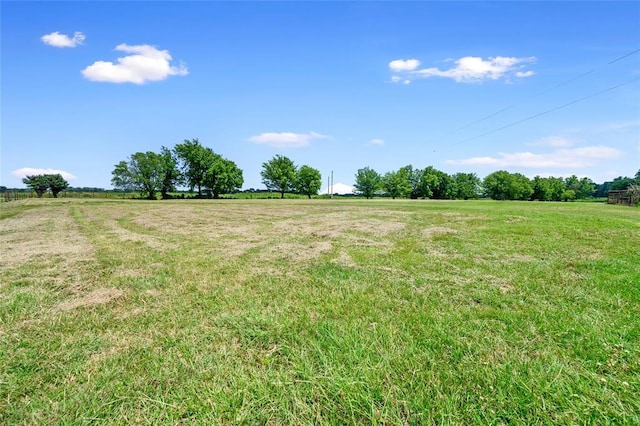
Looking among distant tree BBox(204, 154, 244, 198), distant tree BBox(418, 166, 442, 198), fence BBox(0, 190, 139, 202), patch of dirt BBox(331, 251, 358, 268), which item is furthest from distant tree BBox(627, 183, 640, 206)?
fence BBox(0, 190, 139, 202)

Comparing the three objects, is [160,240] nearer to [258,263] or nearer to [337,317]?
[258,263]

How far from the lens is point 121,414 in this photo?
91.3 inches

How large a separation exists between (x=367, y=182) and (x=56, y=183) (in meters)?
92.1

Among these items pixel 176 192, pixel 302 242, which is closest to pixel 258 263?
pixel 302 242

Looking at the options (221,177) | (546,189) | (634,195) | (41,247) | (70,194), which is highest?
(221,177)

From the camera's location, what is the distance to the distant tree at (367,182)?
358ft

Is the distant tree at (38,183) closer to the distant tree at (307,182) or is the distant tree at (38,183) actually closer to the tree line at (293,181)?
the tree line at (293,181)

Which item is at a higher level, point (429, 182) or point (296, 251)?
point (429, 182)

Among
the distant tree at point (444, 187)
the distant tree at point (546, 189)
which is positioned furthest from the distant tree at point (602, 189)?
the distant tree at point (444, 187)

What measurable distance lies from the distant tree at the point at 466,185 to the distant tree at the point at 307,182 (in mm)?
54621

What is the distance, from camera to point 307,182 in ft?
313

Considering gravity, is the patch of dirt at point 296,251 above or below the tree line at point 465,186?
below

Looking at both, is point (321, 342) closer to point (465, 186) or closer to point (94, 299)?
point (94, 299)

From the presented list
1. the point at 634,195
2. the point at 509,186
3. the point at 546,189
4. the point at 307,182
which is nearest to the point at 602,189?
the point at 546,189
